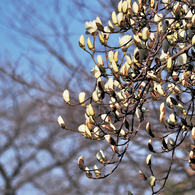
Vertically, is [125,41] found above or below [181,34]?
below

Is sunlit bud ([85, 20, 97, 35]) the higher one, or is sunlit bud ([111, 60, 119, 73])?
sunlit bud ([85, 20, 97, 35])

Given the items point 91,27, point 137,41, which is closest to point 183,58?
point 137,41

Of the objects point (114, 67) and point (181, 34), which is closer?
point (114, 67)

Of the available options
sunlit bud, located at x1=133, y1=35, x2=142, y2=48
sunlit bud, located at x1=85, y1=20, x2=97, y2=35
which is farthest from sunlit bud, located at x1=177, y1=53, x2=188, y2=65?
sunlit bud, located at x1=85, y1=20, x2=97, y2=35

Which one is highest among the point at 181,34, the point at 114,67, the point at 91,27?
the point at 181,34

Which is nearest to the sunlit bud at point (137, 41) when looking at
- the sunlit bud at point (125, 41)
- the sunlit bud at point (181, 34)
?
the sunlit bud at point (125, 41)

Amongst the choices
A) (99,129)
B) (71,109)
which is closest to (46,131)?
(71,109)

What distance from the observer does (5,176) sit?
7469 millimetres

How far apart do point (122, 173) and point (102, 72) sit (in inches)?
115

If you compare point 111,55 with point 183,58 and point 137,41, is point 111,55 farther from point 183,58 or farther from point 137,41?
point 183,58

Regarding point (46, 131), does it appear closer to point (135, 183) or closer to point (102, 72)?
point (135, 183)

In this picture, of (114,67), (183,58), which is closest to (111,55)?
(114,67)

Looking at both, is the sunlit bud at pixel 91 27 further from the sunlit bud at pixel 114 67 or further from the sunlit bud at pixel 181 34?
the sunlit bud at pixel 181 34

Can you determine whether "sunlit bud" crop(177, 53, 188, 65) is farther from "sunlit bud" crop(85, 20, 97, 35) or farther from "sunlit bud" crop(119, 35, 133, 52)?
"sunlit bud" crop(85, 20, 97, 35)
